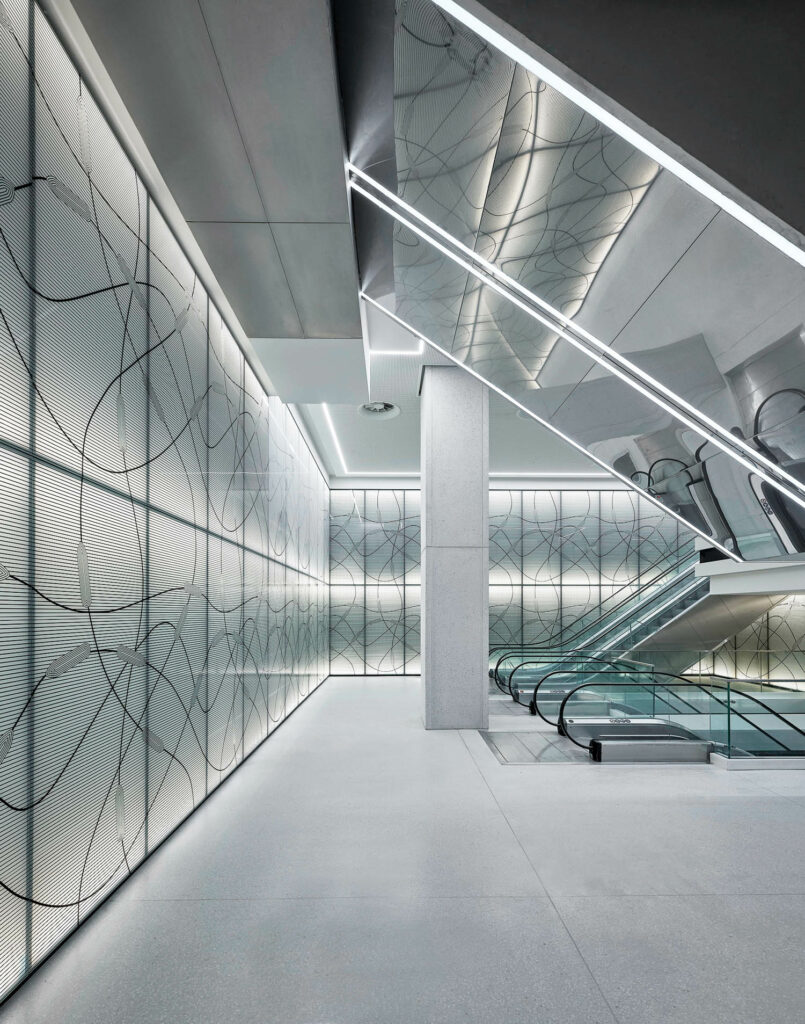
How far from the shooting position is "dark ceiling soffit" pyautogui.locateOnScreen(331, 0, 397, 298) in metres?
3.60

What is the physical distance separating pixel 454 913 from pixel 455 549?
20.9ft

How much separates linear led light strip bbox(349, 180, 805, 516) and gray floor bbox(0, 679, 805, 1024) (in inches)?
120

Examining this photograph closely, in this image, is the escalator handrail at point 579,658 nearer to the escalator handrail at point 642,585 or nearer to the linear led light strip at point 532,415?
the linear led light strip at point 532,415

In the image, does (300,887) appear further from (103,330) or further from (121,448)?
(103,330)

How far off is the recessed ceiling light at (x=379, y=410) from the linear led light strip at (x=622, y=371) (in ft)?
22.5

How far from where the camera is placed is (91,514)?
3707 mm

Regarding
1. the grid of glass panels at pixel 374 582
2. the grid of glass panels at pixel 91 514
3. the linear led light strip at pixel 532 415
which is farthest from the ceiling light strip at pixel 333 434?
the grid of glass panels at pixel 91 514

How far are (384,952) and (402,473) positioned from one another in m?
14.7

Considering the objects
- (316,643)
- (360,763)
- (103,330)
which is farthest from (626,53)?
(316,643)

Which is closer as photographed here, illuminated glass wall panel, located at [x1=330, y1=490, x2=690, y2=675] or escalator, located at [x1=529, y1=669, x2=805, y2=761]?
escalator, located at [x1=529, y1=669, x2=805, y2=761]

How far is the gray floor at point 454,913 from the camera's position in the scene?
293 cm

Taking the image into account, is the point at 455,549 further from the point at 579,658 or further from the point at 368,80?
the point at 368,80

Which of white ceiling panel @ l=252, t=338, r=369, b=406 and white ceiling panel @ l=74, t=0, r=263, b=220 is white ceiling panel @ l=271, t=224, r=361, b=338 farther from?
white ceiling panel @ l=74, t=0, r=263, b=220

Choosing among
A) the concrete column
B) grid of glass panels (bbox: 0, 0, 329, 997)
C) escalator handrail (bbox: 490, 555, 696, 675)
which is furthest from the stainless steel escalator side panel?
escalator handrail (bbox: 490, 555, 696, 675)
